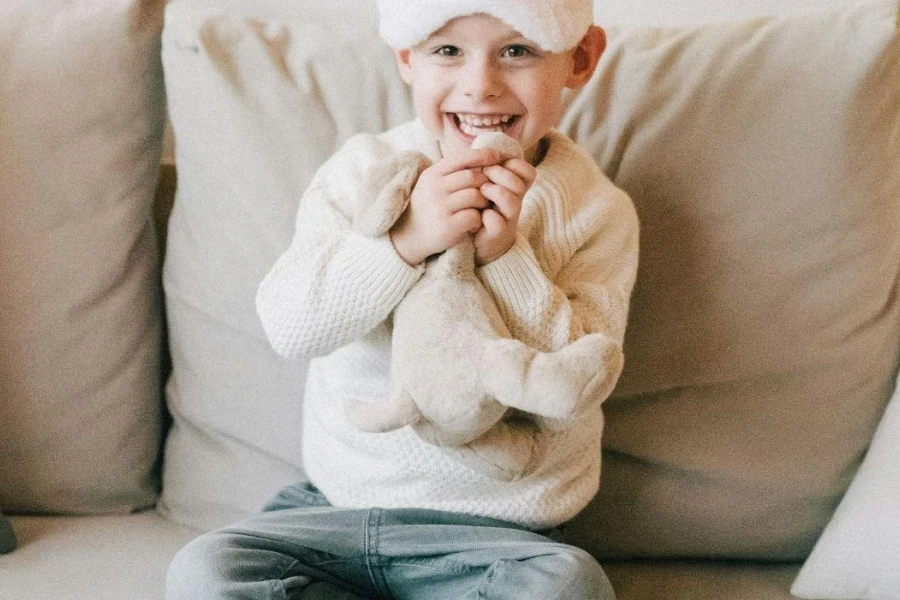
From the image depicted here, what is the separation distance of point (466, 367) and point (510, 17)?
33 centimetres

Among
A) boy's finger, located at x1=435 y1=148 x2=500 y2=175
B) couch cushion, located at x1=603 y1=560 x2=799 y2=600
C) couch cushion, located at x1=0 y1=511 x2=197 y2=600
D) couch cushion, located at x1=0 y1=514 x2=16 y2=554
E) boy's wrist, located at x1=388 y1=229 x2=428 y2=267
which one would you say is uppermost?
boy's finger, located at x1=435 y1=148 x2=500 y2=175

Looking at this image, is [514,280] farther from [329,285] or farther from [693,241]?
[693,241]

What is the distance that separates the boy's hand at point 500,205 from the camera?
34.2 inches

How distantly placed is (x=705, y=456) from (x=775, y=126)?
39cm

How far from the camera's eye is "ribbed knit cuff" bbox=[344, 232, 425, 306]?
2.87 feet

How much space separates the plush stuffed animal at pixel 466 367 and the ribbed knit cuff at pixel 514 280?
2 centimetres

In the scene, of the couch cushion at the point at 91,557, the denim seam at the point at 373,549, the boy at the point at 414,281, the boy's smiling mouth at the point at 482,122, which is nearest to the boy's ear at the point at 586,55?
the boy at the point at 414,281

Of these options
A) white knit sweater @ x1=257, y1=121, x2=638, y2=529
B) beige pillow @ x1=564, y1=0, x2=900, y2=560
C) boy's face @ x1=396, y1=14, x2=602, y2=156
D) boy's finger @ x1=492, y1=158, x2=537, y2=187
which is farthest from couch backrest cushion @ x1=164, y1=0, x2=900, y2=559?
boy's finger @ x1=492, y1=158, x2=537, y2=187

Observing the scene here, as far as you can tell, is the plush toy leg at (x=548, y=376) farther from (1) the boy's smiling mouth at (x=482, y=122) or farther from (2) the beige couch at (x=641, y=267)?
(2) the beige couch at (x=641, y=267)

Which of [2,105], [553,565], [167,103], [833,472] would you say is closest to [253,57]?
[167,103]

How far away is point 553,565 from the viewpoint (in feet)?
3.00

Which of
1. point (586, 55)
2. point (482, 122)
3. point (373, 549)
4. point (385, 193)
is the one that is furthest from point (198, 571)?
point (586, 55)

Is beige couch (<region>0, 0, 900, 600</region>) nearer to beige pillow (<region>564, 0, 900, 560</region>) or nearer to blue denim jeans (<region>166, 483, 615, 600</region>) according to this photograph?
beige pillow (<region>564, 0, 900, 560</region>)

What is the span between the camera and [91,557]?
1123 millimetres
